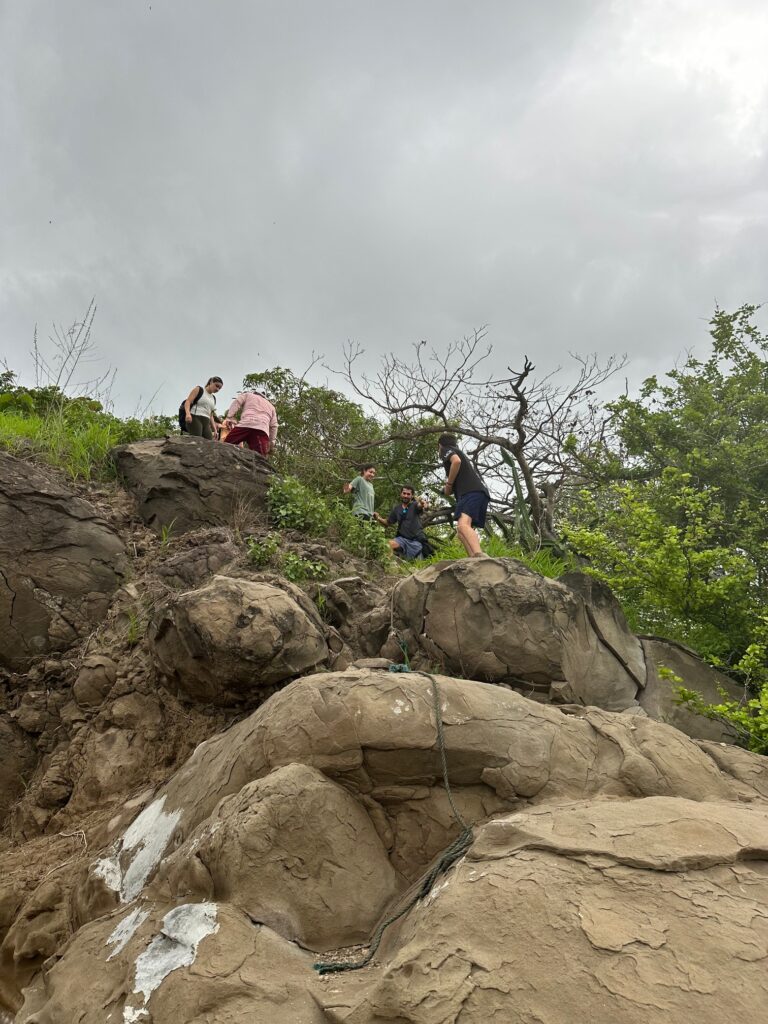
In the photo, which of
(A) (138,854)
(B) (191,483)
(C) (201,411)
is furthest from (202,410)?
(A) (138,854)

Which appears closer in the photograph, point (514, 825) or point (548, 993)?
point (548, 993)

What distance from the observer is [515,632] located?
586cm

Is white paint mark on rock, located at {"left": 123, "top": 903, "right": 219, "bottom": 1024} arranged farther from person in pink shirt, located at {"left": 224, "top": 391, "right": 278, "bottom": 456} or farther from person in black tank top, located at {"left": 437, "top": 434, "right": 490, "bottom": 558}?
person in pink shirt, located at {"left": 224, "top": 391, "right": 278, "bottom": 456}

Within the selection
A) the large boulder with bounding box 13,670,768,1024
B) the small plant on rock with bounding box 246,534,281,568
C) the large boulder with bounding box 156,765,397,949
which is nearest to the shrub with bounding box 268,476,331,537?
the small plant on rock with bounding box 246,534,281,568

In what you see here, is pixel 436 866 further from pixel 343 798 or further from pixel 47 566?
pixel 47 566

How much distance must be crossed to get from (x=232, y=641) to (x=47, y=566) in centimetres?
254

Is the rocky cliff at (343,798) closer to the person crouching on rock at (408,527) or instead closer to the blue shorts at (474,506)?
the blue shorts at (474,506)

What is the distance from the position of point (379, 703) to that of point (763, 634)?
4265 mm

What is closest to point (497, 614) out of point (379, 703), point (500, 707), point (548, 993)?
point (500, 707)

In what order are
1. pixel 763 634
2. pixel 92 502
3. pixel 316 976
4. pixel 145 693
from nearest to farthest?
pixel 316 976 → pixel 145 693 → pixel 763 634 → pixel 92 502

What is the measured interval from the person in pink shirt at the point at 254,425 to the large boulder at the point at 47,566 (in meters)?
2.75

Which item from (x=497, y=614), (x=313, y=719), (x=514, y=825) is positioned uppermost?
(x=497, y=614)

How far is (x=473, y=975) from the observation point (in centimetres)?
266

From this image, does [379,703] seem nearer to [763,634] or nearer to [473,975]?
[473,975]
